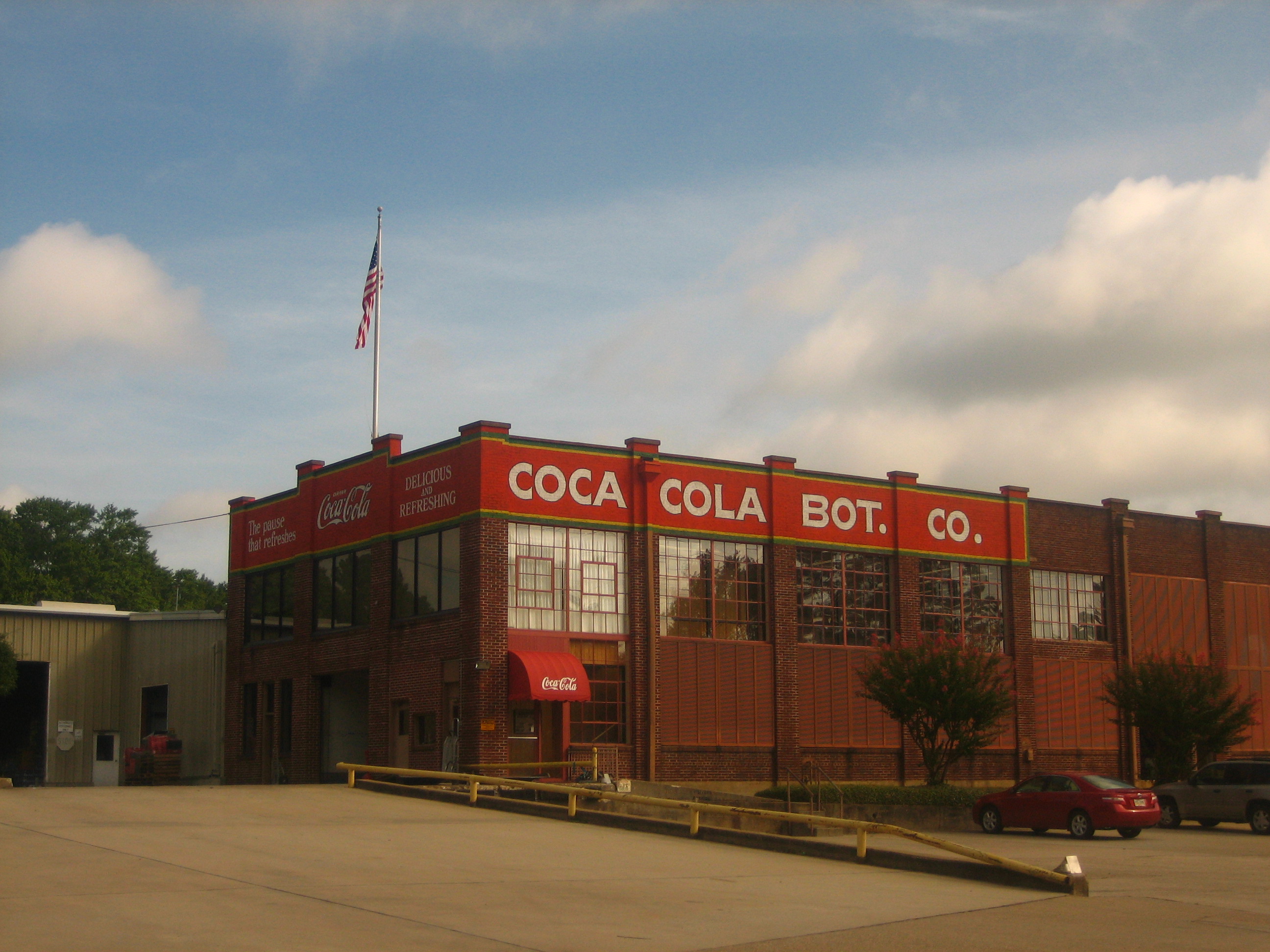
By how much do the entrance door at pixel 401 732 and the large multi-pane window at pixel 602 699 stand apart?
4596 mm

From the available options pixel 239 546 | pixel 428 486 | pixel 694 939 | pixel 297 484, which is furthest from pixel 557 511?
pixel 694 939

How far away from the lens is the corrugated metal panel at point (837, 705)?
4044cm

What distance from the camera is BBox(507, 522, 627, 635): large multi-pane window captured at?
36.7 meters

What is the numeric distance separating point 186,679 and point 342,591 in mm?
10752

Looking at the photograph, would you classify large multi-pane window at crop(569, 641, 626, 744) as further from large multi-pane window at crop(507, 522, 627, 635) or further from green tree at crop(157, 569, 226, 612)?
green tree at crop(157, 569, 226, 612)

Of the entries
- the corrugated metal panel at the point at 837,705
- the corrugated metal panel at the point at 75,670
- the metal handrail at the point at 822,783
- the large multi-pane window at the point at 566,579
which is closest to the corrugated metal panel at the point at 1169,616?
the corrugated metal panel at the point at 837,705

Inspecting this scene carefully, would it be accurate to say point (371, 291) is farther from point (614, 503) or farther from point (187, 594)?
point (187, 594)

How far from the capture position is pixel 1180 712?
1569 inches

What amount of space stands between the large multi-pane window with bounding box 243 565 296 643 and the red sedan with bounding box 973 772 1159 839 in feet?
73.9

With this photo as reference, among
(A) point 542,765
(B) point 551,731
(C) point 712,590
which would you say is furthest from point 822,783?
(A) point 542,765

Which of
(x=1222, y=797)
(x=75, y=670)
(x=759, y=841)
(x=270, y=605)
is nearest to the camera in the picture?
(x=759, y=841)

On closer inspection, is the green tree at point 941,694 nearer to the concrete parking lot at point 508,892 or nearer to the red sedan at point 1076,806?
the red sedan at point 1076,806

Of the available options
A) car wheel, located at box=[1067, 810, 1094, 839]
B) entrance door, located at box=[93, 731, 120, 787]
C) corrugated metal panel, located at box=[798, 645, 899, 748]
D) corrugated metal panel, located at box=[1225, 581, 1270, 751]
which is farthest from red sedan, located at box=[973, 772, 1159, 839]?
entrance door, located at box=[93, 731, 120, 787]

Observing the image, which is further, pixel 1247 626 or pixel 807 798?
pixel 1247 626
